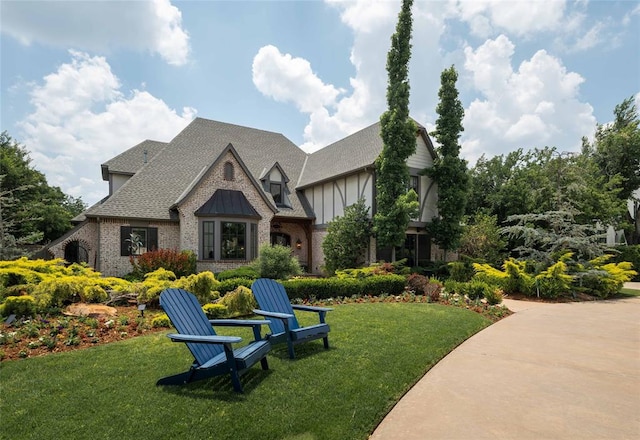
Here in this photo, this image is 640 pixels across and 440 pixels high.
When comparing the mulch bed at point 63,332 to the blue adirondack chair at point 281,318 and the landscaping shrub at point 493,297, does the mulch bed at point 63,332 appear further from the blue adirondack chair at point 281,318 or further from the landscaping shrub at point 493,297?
the landscaping shrub at point 493,297

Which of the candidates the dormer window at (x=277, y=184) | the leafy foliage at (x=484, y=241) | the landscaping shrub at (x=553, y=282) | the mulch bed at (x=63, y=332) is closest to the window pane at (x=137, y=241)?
the dormer window at (x=277, y=184)

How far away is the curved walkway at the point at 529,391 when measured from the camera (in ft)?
11.0

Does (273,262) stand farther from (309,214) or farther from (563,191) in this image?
(563,191)

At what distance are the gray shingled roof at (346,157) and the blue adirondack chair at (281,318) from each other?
1251cm

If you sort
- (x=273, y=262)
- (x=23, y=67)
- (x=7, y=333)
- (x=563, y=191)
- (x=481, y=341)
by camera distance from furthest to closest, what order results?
(x=563, y=191)
(x=273, y=262)
(x=23, y=67)
(x=481, y=341)
(x=7, y=333)

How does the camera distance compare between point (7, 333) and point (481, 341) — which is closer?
point (7, 333)

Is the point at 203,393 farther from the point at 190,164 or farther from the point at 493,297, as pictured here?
the point at 190,164

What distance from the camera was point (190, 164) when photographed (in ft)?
64.2

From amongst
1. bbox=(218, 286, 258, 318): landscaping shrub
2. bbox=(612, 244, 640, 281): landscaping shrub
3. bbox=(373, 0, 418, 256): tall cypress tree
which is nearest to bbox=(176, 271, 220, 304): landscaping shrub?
bbox=(218, 286, 258, 318): landscaping shrub

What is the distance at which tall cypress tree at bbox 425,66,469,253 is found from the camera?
59.9ft

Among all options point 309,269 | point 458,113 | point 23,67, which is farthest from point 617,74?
point 23,67

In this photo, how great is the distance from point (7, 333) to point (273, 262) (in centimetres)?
784

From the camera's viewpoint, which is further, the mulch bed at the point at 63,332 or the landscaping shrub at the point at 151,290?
the landscaping shrub at the point at 151,290

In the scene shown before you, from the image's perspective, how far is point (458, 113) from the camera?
1898 cm
